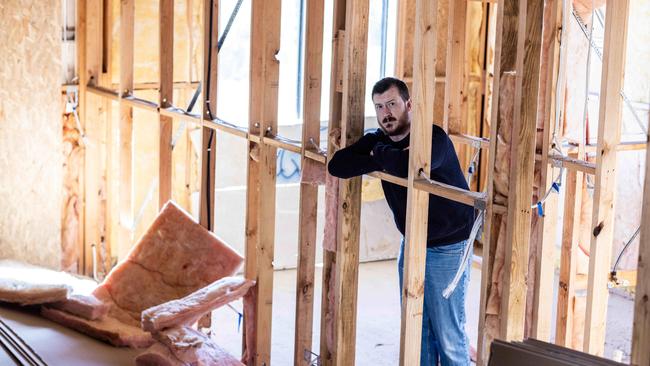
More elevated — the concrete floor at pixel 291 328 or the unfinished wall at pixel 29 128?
the unfinished wall at pixel 29 128

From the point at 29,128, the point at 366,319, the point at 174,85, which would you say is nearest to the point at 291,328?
the point at 366,319

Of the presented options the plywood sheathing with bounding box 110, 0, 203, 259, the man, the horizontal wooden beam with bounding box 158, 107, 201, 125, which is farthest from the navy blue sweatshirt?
the plywood sheathing with bounding box 110, 0, 203, 259

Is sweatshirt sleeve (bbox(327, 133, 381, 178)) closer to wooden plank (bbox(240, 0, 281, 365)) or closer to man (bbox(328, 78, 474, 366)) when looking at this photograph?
man (bbox(328, 78, 474, 366))

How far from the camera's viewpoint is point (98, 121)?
22.3ft

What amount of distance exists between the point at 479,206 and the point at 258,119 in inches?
74.0

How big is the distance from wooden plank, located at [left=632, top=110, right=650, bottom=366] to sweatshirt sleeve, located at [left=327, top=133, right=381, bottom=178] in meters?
1.63

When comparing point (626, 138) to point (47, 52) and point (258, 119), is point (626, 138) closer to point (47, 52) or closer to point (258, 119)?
point (258, 119)

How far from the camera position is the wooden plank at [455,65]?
5520 millimetres

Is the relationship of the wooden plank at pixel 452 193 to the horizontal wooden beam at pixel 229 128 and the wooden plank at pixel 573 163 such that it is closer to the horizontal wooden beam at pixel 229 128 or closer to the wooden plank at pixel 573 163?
the wooden plank at pixel 573 163

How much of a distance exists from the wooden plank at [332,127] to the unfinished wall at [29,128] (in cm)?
287

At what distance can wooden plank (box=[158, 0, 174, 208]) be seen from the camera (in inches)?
224

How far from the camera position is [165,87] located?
5758mm

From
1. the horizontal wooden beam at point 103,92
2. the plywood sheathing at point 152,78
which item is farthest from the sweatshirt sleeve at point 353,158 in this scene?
the plywood sheathing at point 152,78

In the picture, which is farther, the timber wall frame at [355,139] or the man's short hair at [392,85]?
the man's short hair at [392,85]
